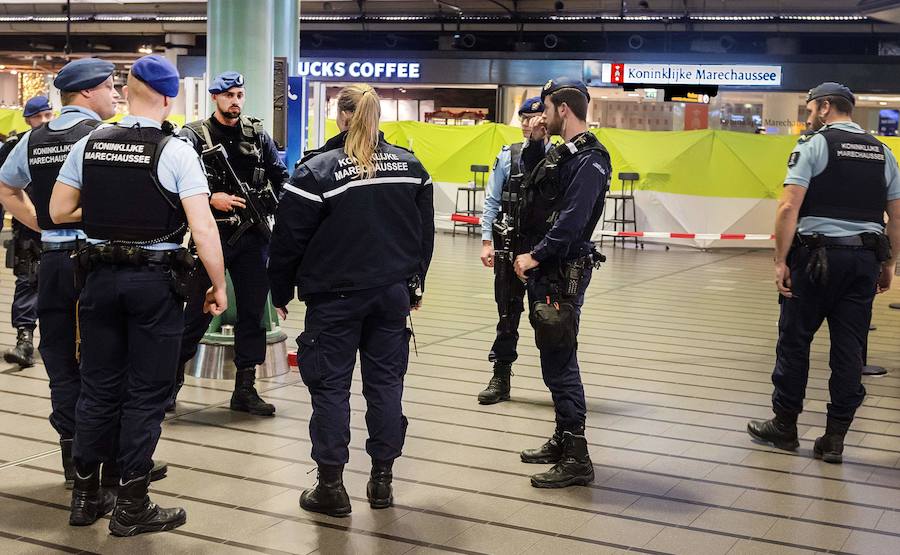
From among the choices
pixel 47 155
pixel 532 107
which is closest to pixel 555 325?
pixel 532 107

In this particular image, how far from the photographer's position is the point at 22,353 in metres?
6.05

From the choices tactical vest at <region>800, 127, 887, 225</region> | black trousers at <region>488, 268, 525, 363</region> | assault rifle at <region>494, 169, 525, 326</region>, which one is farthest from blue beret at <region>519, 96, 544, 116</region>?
tactical vest at <region>800, 127, 887, 225</region>

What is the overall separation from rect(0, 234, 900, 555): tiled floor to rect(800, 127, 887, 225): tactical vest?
109 centimetres

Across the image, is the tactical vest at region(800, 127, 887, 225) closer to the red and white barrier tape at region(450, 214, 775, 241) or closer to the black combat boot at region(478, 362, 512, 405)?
the black combat boot at region(478, 362, 512, 405)

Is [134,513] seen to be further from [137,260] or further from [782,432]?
[782,432]

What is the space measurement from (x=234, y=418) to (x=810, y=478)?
2580mm

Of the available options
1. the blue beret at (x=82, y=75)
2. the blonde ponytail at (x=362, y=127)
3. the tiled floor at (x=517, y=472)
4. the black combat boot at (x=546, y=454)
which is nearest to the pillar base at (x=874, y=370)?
the tiled floor at (x=517, y=472)

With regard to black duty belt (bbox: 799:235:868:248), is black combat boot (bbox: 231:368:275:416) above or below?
below

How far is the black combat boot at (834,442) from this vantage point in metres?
4.59

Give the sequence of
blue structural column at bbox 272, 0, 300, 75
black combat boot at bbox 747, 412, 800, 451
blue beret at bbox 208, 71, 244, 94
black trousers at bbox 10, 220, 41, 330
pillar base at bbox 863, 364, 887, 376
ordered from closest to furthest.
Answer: black combat boot at bbox 747, 412, 800, 451, blue beret at bbox 208, 71, 244, 94, black trousers at bbox 10, 220, 41, 330, blue structural column at bbox 272, 0, 300, 75, pillar base at bbox 863, 364, 887, 376

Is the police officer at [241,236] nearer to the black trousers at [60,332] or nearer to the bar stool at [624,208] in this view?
the black trousers at [60,332]

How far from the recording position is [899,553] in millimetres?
3506

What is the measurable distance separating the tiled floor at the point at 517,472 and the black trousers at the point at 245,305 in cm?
31

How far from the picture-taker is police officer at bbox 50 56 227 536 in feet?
11.1
